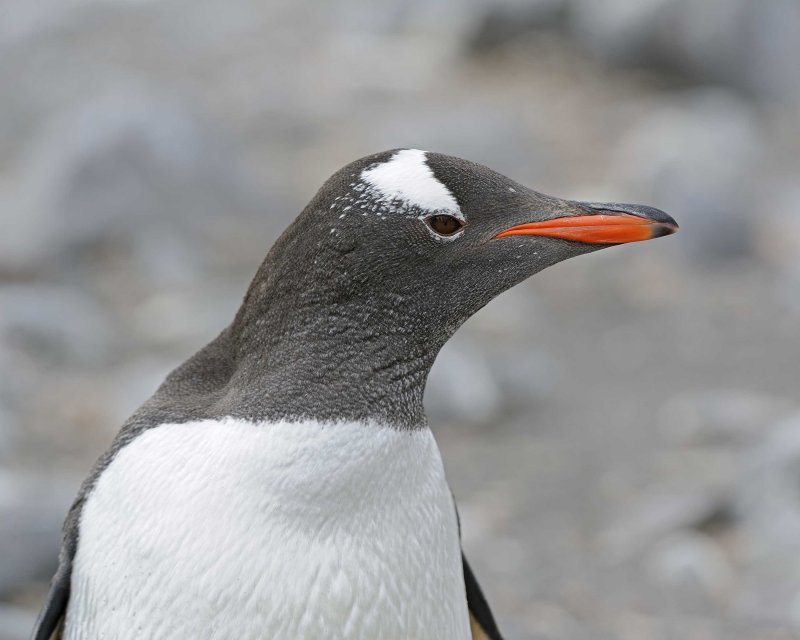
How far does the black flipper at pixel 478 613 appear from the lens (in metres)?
2.34

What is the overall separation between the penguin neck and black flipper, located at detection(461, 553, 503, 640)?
62 cm

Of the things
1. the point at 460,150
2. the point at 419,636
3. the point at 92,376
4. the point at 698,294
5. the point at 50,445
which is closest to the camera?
the point at 419,636

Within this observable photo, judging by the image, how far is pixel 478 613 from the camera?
235 centimetres

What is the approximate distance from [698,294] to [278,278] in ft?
12.3

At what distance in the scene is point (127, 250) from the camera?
17.7 feet

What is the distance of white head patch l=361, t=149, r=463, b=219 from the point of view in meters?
1.76

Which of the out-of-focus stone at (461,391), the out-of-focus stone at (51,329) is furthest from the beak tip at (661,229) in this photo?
the out-of-focus stone at (51,329)

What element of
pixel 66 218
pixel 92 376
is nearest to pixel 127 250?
pixel 66 218

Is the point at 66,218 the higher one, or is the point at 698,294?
the point at 66,218

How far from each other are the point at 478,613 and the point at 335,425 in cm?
73

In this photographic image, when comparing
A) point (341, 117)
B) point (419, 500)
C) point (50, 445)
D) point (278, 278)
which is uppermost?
point (341, 117)

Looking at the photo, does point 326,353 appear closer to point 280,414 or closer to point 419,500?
point 280,414

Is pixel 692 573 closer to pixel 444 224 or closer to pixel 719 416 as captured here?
pixel 719 416

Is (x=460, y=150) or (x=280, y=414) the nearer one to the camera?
(x=280, y=414)
